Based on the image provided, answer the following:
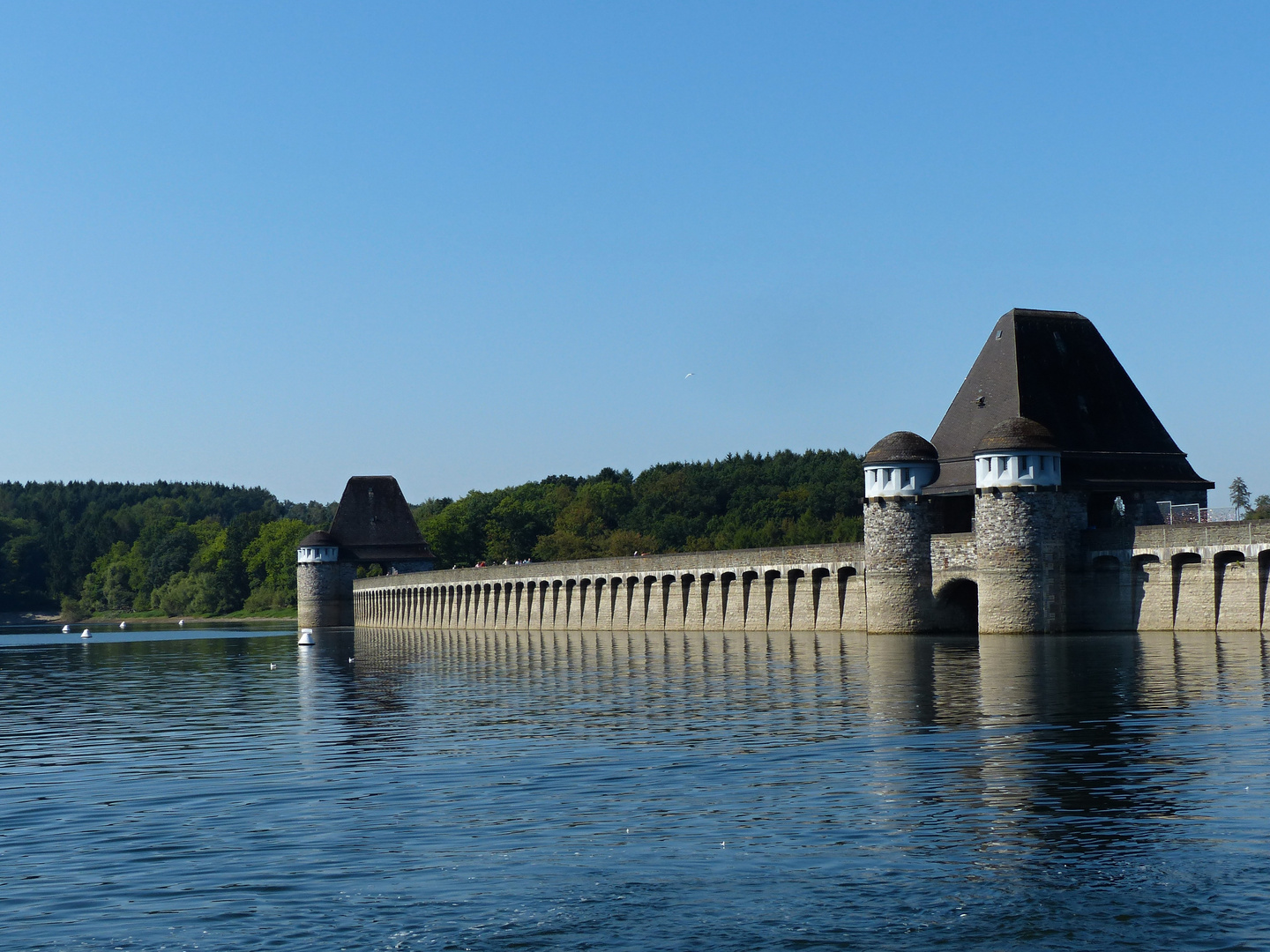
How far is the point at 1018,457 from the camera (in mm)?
65375

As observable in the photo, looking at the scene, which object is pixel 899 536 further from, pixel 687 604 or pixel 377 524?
pixel 377 524

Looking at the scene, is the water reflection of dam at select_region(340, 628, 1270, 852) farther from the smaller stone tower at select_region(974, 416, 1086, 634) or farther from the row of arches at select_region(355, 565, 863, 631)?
the row of arches at select_region(355, 565, 863, 631)

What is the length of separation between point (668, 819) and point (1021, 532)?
47152 millimetres

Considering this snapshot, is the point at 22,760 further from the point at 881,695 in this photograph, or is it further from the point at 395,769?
the point at 881,695

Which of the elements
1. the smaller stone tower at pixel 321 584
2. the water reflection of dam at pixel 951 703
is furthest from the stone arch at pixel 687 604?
the smaller stone tower at pixel 321 584

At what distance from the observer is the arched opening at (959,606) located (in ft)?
232

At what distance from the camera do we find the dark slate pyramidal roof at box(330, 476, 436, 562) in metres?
167

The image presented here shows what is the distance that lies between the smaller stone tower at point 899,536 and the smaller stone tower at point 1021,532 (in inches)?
191

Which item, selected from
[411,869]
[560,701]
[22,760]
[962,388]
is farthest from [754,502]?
[411,869]

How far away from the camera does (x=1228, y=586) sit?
59.4 m

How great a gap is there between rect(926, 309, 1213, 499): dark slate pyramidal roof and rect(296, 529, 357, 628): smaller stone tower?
96300 mm

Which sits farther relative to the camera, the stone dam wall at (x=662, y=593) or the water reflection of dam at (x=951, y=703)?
the stone dam wall at (x=662, y=593)

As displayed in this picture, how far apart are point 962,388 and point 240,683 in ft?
133

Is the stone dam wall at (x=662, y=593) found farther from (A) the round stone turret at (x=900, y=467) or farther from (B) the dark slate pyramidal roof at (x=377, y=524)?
(B) the dark slate pyramidal roof at (x=377, y=524)
